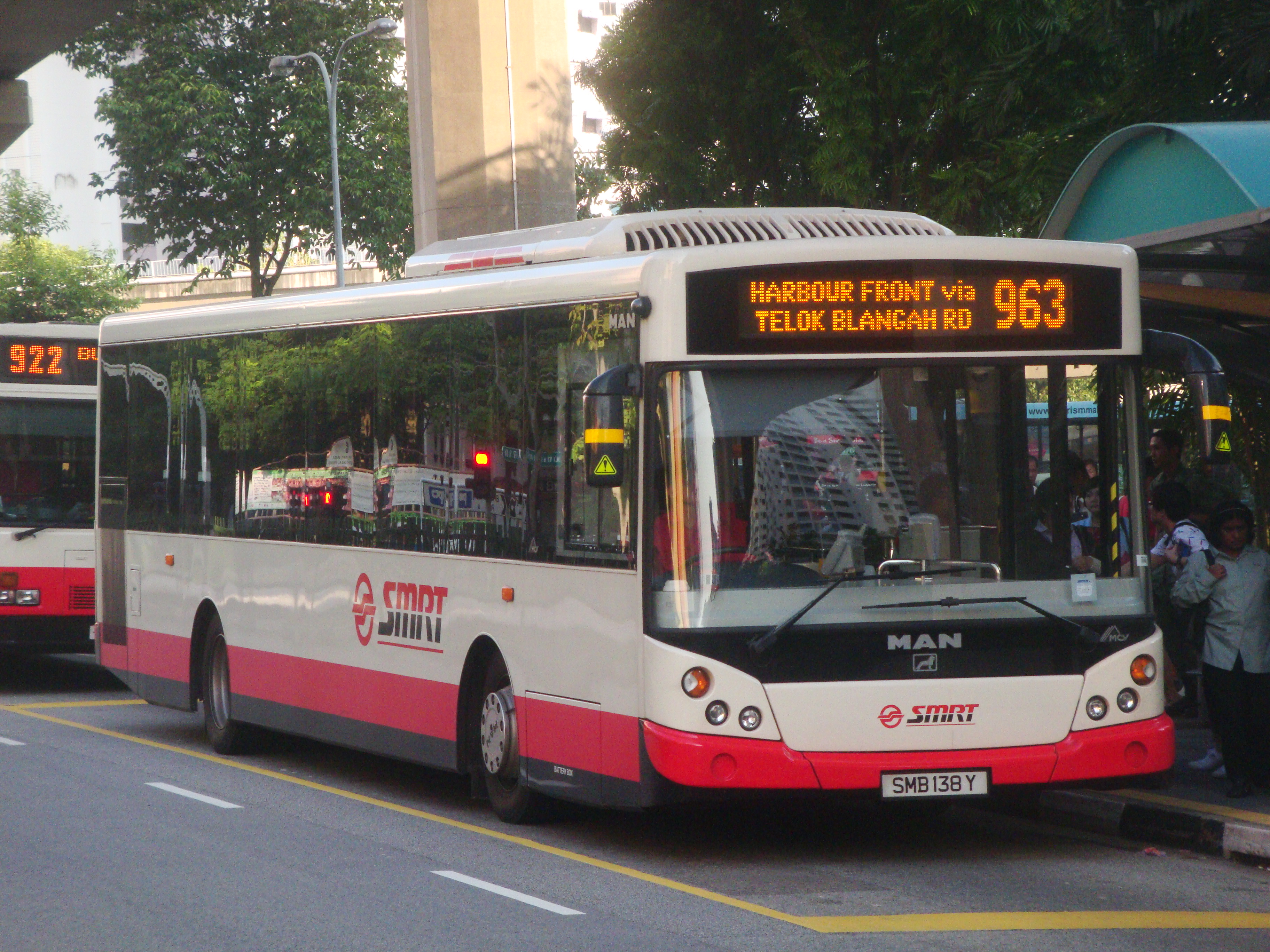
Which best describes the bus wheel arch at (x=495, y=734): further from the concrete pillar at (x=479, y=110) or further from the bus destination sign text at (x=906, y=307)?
the concrete pillar at (x=479, y=110)

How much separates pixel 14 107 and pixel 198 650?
1429 centimetres

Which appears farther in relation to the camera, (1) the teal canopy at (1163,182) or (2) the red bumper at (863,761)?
(1) the teal canopy at (1163,182)

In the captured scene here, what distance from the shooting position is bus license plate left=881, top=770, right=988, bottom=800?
27.0ft

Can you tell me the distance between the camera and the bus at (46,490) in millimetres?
17031

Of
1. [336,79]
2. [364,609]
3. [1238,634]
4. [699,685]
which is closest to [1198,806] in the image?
[1238,634]

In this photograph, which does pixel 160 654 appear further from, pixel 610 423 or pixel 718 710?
pixel 718 710

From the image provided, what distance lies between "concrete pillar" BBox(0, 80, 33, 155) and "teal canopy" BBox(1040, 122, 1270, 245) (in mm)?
17496

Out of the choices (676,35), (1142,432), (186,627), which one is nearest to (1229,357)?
(1142,432)

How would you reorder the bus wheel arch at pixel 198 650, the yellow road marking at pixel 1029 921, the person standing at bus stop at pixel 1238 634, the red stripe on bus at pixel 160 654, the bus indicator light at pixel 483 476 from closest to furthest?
1. the yellow road marking at pixel 1029 921
2. the bus indicator light at pixel 483 476
3. the person standing at bus stop at pixel 1238 634
4. the bus wheel arch at pixel 198 650
5. the red stripe on bus at pixel 160 654

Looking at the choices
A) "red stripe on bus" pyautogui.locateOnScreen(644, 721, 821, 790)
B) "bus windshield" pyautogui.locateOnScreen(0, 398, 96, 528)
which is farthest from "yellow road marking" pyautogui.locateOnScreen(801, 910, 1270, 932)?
"bus windshield" pyautogui.locateOnScreen(0, 398, 96, 528)

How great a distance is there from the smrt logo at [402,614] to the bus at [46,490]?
264 inches

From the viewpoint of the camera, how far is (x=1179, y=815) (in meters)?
9.24

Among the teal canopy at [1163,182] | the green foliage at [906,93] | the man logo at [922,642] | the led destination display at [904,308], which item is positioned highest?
the green foliage at [906,93]

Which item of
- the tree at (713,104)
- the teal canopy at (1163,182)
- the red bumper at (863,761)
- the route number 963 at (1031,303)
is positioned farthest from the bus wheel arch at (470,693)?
the tree at (713,104)
